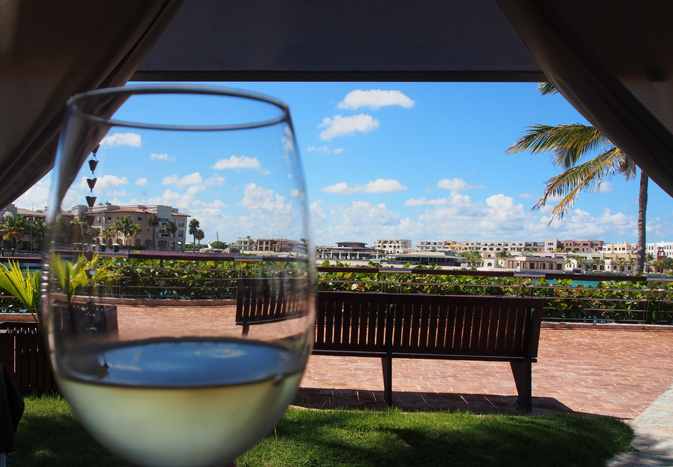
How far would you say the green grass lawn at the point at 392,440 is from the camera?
294cm

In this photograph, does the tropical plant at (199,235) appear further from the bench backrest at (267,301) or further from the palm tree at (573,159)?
the palm tree at (573,159)

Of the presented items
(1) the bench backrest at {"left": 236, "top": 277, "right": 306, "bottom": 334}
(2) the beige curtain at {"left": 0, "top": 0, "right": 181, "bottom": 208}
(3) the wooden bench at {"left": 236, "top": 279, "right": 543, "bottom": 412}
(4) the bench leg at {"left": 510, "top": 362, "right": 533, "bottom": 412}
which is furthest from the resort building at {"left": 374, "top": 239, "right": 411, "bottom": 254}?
(1) the bench backrest at {"left": 236, "top": 277, "right": 306, "bottom": 334}

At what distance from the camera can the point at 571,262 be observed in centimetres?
4978

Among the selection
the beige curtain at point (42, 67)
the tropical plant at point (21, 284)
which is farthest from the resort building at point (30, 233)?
the tropical plant at point (21, 284)

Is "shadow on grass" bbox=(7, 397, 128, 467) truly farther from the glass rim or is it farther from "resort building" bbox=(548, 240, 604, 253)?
"resort building" bbox=(548, 240, 604, 253)

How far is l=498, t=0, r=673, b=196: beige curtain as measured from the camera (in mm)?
2166

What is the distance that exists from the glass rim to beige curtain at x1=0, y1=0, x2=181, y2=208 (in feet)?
6.07

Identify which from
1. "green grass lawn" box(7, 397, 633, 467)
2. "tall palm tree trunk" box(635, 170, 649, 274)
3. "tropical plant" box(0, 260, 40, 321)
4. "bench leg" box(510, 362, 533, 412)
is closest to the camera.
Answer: "green grass lawn" box(7, 397, 633, 467)

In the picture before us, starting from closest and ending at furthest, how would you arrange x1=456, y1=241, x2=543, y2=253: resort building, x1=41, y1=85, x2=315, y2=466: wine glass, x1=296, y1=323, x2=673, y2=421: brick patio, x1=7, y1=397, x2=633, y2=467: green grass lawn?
x1=41, y1=85, x2=315, y2=466: wine glass
x1=7, y1=397, x2=633, y2=467: green grass lawn
x1=296, y1=323, x2=673, y2=421: brick patio
x1=456, y1=241, x2=543, y2=253: resort building

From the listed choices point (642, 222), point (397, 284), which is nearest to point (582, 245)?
point (642, 222)

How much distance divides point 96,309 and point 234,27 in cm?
440

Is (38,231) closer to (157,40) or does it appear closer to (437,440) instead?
(157,40)

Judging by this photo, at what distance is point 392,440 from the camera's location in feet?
10.8

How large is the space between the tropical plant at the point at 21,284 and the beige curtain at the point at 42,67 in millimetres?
1375
